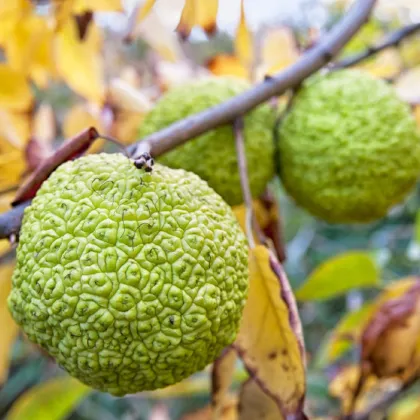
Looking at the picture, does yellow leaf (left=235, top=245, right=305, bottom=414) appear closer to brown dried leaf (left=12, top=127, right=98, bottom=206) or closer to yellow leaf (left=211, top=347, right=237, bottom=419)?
yellow leaf (left=211, top=347, right=237, bottom=419)

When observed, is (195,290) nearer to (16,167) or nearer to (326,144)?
(326,144)

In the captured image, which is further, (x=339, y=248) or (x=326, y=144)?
(x=339, y=248)

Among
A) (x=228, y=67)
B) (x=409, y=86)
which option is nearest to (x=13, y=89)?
(x=228, y=67)

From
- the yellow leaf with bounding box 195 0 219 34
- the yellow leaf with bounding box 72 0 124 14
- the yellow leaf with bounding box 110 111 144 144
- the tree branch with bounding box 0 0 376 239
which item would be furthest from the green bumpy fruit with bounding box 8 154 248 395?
the yellow leaf with bounding box 110 111 144 144

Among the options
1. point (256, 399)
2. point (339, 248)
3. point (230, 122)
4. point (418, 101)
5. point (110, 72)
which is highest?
point (230, 122)

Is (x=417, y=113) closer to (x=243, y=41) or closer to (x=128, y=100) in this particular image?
(x=243, y=41)

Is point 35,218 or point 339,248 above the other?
point 35,218

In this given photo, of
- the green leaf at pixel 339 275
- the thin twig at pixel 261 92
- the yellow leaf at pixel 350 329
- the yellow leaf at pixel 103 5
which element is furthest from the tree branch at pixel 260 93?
the yellow leaf at pixel 350 329

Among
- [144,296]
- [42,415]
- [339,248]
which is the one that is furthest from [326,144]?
[339,248]
